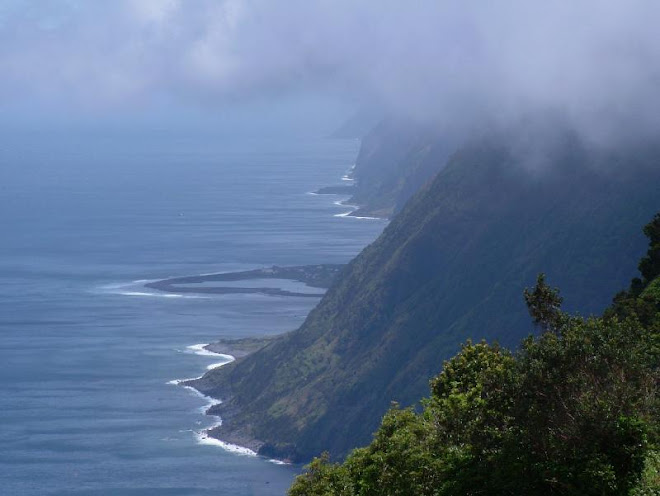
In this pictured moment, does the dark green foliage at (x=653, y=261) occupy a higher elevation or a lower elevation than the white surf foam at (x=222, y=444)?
higher

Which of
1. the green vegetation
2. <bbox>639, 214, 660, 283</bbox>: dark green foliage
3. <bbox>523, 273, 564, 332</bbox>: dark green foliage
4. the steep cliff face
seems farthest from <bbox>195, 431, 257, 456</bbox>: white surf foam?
the green vegetation

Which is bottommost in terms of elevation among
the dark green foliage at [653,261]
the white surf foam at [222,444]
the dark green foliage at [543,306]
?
the white surf foam at [222,444]

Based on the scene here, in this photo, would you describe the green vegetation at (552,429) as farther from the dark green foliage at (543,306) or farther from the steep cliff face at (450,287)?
the steep cliff face at (450,287)

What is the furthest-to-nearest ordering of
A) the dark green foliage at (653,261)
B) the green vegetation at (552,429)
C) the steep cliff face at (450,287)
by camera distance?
the steep cliff face at (450,287) < the dark green foliage at (653,261) < the green vegetation at (552,429)

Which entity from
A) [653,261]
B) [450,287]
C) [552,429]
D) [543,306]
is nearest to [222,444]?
[450,287]

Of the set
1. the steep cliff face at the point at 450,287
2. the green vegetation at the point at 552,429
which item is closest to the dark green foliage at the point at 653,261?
the green vegetation at the point at 552,429

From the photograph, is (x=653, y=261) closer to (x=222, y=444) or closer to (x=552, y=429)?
(x=552, y=429)
